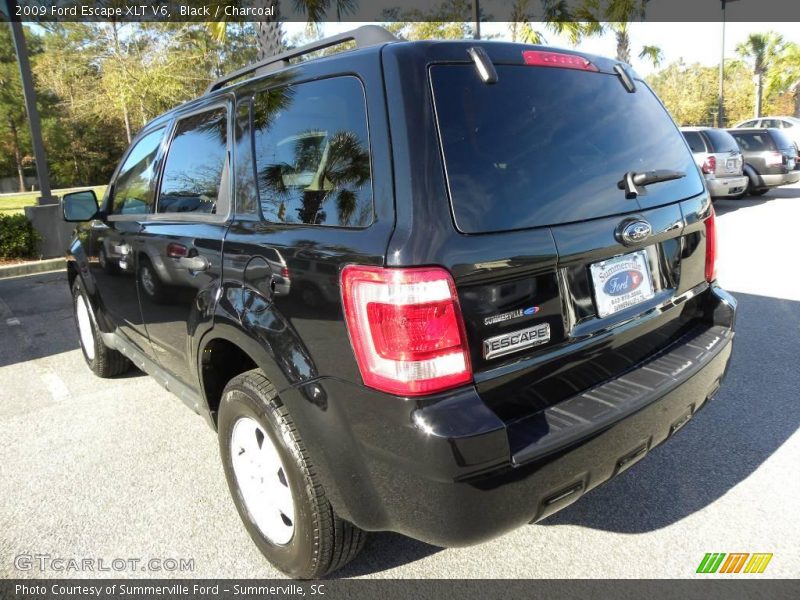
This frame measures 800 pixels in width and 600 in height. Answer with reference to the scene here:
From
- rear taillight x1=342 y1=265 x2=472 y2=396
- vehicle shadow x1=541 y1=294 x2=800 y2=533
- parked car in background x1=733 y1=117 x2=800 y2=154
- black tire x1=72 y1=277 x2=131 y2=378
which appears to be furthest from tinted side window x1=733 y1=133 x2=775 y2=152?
rear taillight x1=342 y1=265 x2=472 y2=396

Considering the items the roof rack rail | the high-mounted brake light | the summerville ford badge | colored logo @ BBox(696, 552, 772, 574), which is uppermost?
the roof rack rail

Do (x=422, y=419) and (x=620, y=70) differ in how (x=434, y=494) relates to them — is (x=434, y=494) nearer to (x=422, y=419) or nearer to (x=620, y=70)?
(x=422, y=419)

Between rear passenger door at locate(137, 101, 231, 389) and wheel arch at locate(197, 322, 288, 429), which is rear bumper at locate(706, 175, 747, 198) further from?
wheel arch at locate(197, 322, 288, 429)

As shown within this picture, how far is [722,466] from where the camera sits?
286 cm

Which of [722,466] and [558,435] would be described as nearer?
[558,435]

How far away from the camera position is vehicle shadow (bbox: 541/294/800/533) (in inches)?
101

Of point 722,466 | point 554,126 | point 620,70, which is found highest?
point 620,70

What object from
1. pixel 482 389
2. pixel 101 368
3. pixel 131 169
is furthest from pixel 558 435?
pixel 101 368

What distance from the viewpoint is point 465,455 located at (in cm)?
162

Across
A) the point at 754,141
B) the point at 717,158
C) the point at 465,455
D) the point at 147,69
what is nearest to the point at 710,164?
the point at 717,158

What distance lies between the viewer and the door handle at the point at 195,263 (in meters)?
2.45

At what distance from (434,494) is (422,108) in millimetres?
1159

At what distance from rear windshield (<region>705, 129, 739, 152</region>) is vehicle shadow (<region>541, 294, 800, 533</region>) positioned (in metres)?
9.72

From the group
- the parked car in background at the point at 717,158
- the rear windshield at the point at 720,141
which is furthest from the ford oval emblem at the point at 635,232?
the rear windshield at the point at 720,141
